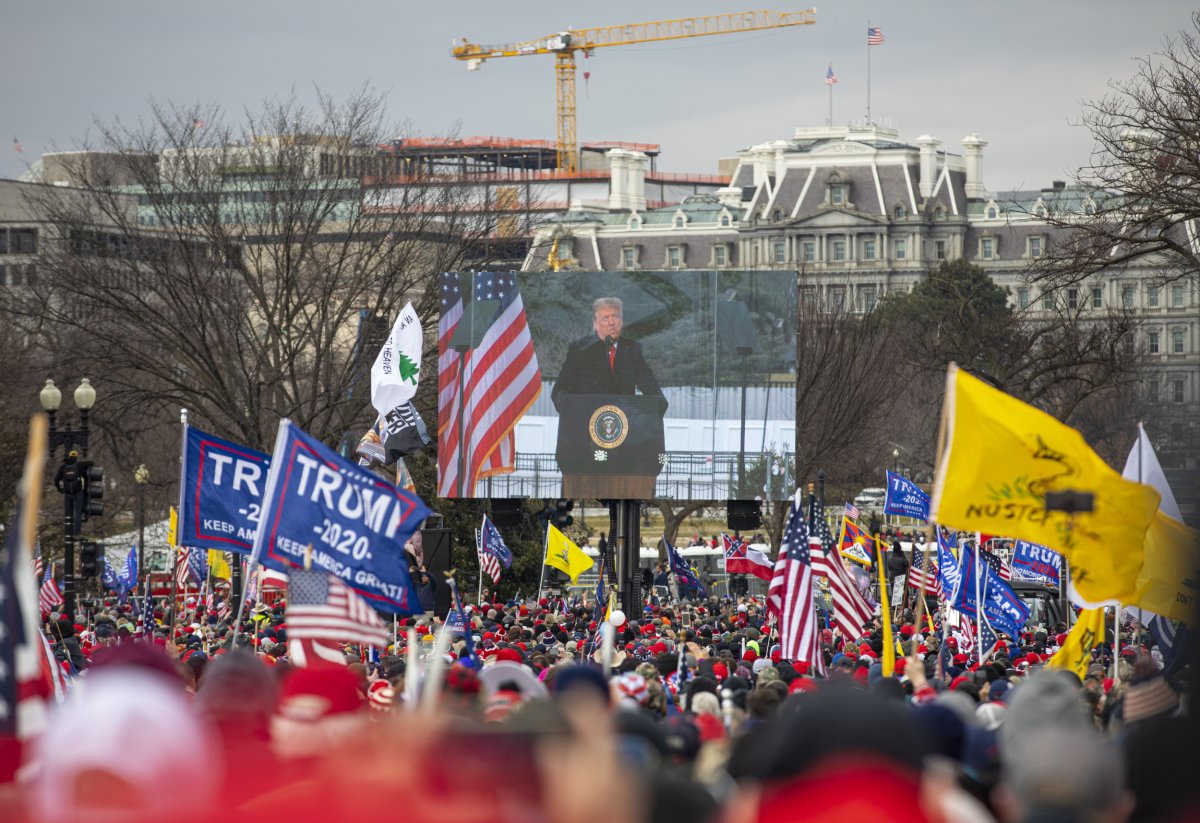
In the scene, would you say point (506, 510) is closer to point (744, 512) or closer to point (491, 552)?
point (744, 512)

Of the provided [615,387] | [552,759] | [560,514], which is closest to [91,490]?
[615,387]

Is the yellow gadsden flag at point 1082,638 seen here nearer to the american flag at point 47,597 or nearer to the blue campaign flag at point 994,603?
the blue campaign flag at point 994,603

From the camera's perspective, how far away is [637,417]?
35.1 metres

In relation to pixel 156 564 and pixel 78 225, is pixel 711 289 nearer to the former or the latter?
pixel 78 225

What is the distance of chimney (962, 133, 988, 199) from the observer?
156 meters

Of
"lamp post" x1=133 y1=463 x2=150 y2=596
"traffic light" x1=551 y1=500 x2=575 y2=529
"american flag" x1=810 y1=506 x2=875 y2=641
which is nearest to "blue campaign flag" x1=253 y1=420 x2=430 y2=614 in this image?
"american flag" x1=810 y1=506 x2=875 y2=641

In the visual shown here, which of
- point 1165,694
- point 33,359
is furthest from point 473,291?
point 1165,694

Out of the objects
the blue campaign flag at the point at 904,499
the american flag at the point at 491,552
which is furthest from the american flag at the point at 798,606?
the american flag at the point at 491,552

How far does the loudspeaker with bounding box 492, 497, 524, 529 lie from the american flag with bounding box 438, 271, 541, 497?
0.95m

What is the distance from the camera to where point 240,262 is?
41594 mm

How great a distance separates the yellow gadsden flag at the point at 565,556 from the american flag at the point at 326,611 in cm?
1758

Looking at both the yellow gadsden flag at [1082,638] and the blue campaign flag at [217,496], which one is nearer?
the yellow gadsden flag at [1082,638]

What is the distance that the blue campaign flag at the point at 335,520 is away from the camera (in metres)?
13.2

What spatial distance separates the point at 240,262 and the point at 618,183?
13360 centimetres
